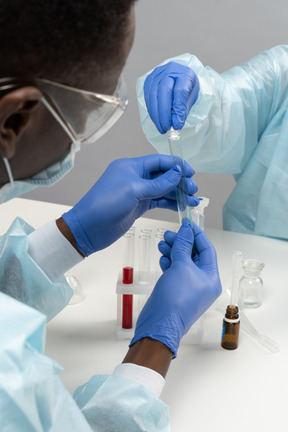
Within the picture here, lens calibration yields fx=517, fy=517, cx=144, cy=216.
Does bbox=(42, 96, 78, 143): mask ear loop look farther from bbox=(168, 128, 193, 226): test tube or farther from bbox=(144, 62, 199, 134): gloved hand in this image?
bbox=(144, 62, 199, 134): gloved hand

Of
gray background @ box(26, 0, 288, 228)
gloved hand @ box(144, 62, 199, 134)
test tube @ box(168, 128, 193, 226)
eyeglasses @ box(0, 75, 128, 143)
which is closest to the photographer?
eyeglasses @ box(0, 75, 128, 143)

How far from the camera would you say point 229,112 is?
184cm

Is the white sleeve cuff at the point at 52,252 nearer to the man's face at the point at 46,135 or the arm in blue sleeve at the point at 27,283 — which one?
the arm in blue sleeve at the point at 27,283

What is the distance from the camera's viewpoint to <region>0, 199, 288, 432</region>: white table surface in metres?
1.05

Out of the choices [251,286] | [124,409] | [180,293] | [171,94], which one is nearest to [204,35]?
[171,94]

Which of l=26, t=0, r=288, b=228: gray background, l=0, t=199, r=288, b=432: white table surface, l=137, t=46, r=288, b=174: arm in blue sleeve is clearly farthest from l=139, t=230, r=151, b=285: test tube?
l=26, t=0, r=288, b=228: gray background

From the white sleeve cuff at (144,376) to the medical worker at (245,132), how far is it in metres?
0.92

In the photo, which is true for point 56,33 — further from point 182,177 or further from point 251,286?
point 251,286

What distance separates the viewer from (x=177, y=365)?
3.94 ft

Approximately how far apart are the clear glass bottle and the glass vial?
191 mm

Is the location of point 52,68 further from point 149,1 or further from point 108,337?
point 149,1

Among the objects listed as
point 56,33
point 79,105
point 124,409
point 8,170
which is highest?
point 56,33

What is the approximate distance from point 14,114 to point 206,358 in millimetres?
733

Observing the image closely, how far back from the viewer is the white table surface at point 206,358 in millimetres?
1055
